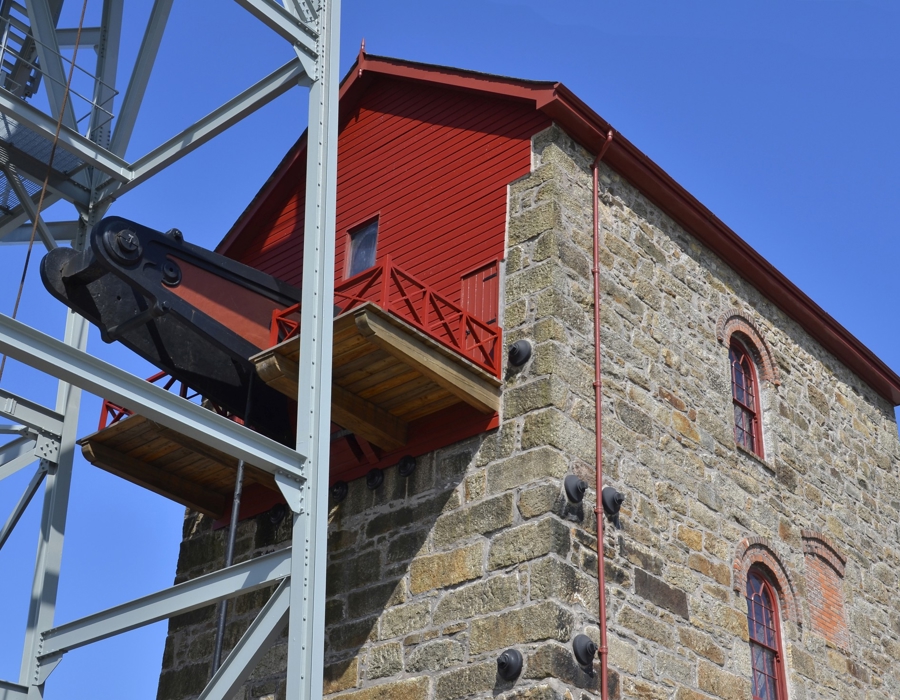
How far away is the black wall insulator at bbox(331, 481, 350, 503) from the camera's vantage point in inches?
511

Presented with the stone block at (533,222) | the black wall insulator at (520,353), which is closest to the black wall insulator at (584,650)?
the black wall insulator at (520,353)

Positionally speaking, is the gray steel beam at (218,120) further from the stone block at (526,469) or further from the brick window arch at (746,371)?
the brick window arch at (746,371)

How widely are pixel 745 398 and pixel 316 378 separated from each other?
7.43 metres

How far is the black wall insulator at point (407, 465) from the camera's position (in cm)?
1236

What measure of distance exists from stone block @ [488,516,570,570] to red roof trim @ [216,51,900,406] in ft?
15.0

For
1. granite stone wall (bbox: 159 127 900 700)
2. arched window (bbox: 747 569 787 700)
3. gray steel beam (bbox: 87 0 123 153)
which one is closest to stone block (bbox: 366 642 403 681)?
granite stone wall (bbox: 159 127 900 700)

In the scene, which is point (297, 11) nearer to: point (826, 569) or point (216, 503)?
point (216, 503)

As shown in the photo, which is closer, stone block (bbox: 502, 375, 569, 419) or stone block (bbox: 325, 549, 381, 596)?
stone block (bbox: 502, 375, 569, 419)

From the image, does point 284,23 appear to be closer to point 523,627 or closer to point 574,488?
point 574,488

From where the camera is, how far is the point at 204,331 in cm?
1206

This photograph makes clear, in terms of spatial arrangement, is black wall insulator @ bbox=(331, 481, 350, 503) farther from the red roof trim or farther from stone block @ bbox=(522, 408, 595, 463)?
the red roof trim

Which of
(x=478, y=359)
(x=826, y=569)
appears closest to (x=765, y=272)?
(x=826, y=569)

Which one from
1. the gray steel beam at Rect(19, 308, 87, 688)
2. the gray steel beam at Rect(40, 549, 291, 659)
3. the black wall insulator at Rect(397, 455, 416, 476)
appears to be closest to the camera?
the gray steel beam at Rect(40, 549, 291, 659)

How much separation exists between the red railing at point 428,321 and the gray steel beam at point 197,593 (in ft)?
11.1
